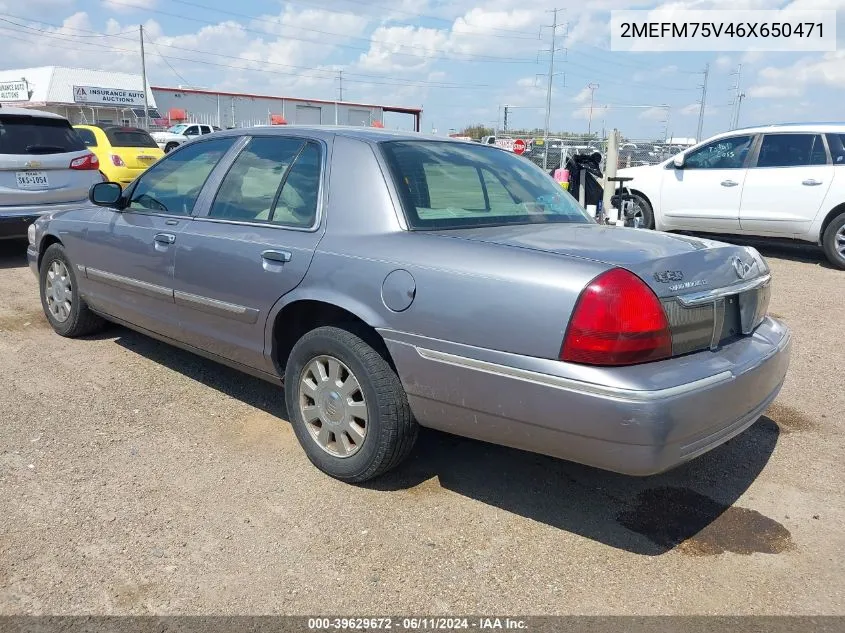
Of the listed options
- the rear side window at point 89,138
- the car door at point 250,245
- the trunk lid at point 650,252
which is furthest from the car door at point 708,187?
the rear side window at point 89,138

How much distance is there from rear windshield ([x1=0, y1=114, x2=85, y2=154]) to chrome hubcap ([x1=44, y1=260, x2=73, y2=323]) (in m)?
3.26

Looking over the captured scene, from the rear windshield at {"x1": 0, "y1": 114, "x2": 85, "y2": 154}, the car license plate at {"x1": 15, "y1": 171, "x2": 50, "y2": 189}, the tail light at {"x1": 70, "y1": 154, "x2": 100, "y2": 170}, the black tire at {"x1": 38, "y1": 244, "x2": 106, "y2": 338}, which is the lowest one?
the black tire at {"x1": 38, "y1": 244, "x2": 106, "y2": 338}

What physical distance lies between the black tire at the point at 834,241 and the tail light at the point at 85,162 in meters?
8.92

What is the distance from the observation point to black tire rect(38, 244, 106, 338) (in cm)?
518

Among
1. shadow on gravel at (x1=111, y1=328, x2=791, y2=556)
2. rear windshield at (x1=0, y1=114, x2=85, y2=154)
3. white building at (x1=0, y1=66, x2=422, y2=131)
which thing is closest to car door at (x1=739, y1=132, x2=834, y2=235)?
shadow on gravel at (x1=111, y1=328, x2=791, y2=556)

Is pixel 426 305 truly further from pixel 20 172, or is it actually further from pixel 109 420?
pixel 20 172

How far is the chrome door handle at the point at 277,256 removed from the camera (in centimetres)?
341

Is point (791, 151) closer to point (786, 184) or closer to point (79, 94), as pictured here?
point (786, 184)

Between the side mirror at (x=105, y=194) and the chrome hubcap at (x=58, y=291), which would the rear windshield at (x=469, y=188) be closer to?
the side mirror at (x=105, y=194)

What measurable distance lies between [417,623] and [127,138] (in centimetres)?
1368

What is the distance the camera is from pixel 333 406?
130 inches

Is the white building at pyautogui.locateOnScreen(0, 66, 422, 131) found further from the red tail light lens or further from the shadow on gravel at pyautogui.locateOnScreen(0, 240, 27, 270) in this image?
the red tail light lens

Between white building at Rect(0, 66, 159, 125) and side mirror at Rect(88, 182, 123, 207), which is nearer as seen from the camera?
side mirror at Rect(88, 182, 123, 207)

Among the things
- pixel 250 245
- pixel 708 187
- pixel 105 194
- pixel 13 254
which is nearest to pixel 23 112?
pixel 13 254
